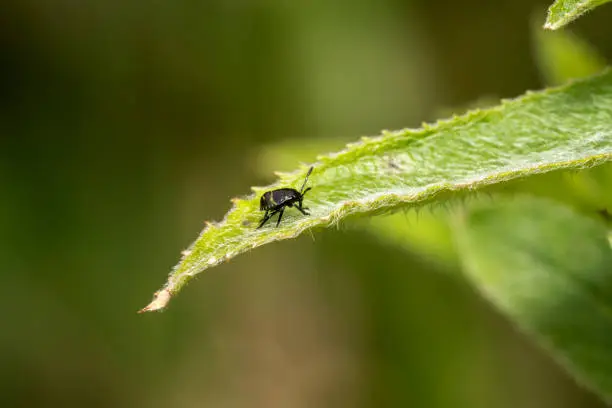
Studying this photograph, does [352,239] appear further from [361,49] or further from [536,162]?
[536,162]

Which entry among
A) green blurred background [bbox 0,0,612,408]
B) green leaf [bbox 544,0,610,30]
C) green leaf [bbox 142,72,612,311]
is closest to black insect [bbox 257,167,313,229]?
green leaf [bbox 142,72,612,311]

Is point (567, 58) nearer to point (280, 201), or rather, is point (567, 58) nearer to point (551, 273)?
point (551, 273)

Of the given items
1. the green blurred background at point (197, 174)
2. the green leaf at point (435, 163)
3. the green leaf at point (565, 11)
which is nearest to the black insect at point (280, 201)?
the green leaf at point (435, 163)

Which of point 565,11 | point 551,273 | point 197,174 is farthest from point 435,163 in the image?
point 197,174

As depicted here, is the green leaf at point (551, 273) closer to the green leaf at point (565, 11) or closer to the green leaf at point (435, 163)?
the green leaf at point (435, 163)

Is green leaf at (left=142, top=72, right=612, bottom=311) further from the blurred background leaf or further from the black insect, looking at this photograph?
the blurred background leaf
